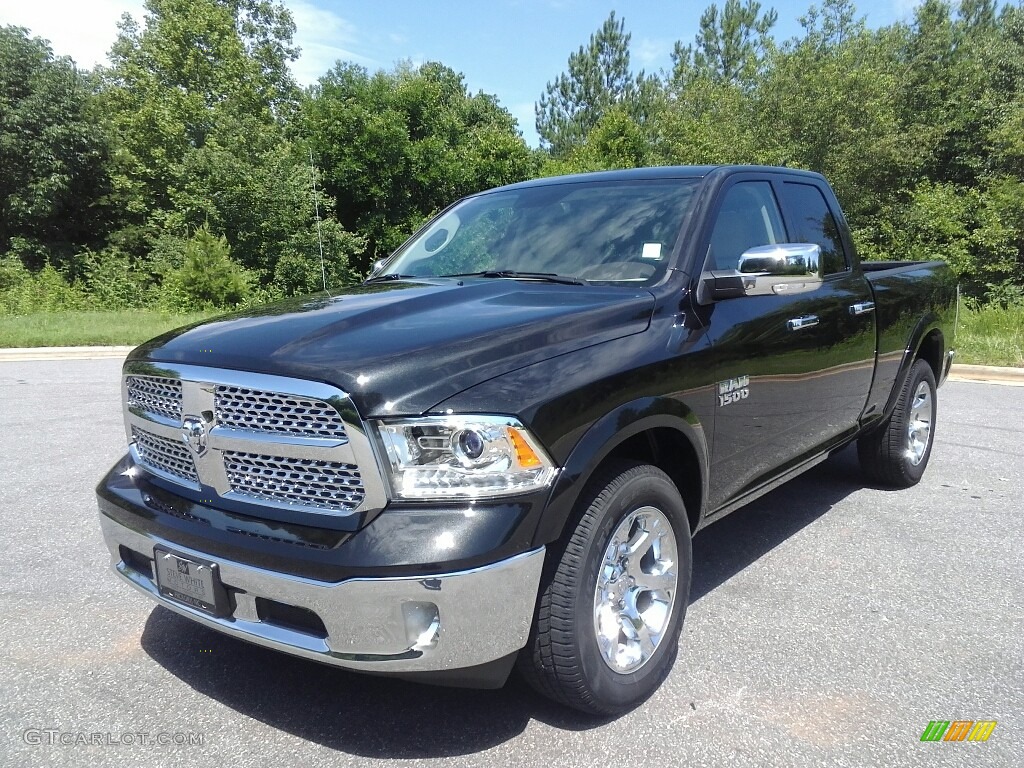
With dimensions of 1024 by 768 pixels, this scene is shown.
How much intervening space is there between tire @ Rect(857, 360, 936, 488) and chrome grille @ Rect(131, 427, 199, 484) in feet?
Result: 13.5

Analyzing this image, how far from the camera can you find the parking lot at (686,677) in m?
2.44

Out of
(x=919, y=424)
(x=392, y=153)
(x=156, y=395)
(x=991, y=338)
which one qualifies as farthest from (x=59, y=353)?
(x=392, y=153)

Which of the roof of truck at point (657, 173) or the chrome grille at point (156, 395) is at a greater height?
the roof of truck at point (657, 173)

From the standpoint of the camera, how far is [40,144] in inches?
1249

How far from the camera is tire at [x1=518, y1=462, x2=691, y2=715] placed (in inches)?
91.2

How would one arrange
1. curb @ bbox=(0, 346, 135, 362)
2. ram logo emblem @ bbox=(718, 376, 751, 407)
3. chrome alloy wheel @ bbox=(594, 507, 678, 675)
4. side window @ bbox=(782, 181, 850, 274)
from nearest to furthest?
chrome alloy wheel @ bbox=(594, 507, 678, 675) < ram logo emblem @ bbox=(718, 376, 751, 407) < side window @ bbox=(782, 181, 850, 274) < curb @ bbox=(0, 346, 135, 362)

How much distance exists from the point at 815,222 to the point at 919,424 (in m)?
1.86

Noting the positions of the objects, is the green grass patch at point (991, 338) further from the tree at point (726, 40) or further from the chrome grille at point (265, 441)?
the tree at point (726, 40)

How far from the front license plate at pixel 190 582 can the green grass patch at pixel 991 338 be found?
10.8 metres

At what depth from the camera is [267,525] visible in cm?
227

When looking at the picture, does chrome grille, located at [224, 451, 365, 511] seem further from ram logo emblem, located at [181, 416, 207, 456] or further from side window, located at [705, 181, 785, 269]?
side window, located at [705, 181, 785, 269]

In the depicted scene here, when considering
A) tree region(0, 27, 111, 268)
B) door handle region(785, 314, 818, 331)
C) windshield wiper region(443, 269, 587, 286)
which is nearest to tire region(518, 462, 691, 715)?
windshield wiper region(443, 269, 587, 286)

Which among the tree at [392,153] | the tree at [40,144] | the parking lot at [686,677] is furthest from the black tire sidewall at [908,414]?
the tree at [40,144]

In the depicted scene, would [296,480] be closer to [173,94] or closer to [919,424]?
[919,424]
